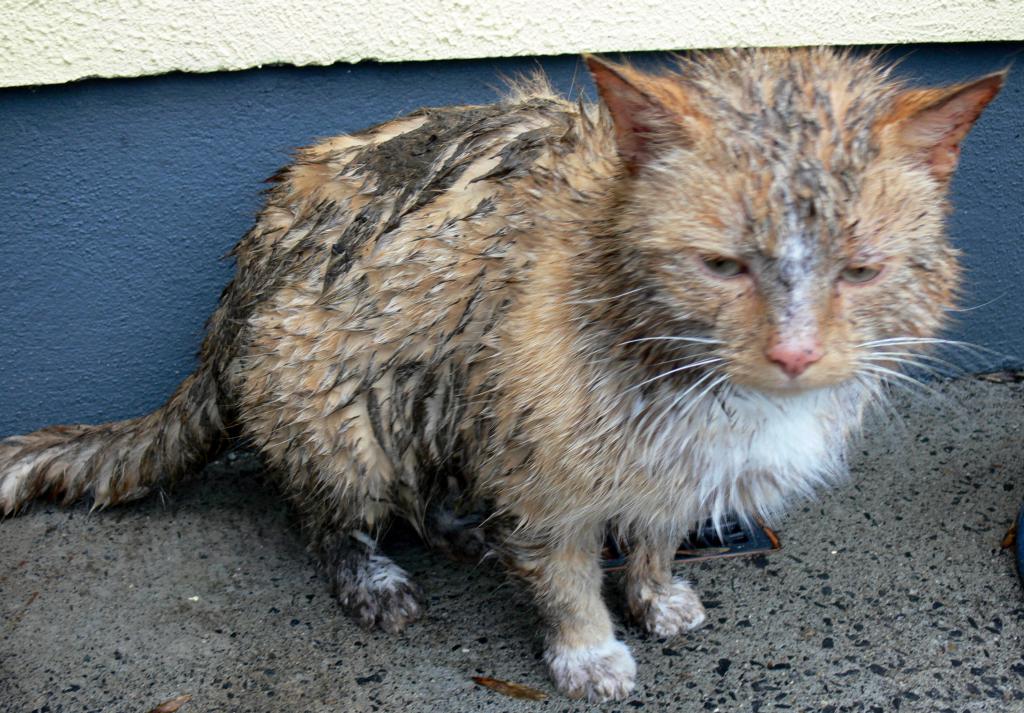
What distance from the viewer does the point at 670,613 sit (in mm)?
3209

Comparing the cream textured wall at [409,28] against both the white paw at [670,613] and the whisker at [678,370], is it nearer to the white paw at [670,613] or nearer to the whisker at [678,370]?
the whisker at [678,370]

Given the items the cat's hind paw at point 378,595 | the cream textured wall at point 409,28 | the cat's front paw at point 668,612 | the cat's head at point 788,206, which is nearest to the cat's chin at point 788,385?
the cat's head at point 788,206

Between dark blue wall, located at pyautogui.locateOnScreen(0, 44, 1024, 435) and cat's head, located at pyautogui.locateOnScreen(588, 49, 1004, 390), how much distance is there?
165 cm

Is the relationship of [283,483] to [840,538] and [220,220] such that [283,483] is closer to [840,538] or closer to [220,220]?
[220,220]

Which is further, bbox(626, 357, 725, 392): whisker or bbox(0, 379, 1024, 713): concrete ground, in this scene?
bbox(0, 379, 1024, 713): concrete ground

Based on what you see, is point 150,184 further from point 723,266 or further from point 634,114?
point 723,266

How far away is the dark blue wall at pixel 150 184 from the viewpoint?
359 centimetres

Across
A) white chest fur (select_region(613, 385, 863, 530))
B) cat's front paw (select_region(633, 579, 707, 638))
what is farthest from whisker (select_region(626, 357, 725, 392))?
cat's front paw (select_region(633, 579, 707, 638))

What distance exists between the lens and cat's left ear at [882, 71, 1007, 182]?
2062 mm

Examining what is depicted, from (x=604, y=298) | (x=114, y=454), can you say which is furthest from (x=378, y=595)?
(x=604, y=298)

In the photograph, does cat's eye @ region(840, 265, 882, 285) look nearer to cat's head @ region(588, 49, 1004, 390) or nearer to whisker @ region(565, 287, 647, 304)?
cat's head @ region(588, 49, 1004, 390)

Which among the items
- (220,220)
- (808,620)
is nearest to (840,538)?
(808,620)

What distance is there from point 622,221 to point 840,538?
1883mm

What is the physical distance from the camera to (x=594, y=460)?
2561 mm
